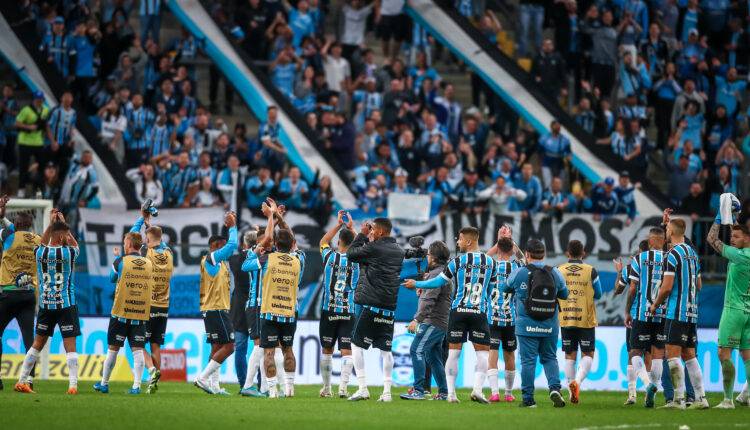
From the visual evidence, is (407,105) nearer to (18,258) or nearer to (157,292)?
(157,292)

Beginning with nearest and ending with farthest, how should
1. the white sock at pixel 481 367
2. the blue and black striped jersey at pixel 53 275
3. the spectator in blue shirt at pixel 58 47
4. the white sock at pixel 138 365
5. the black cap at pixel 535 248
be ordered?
the black cap at pixel 535 248, the white sock at pixel 481 367, the blue and black striped jersey at pixel 53 275, the white sock at pixel 138 365, the spectator in blue shirt at pixel 58 47

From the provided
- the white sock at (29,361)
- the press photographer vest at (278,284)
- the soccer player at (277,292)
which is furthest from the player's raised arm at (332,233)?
the white sock at (29,361)

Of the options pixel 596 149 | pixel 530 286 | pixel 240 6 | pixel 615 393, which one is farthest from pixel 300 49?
pixel 530 286

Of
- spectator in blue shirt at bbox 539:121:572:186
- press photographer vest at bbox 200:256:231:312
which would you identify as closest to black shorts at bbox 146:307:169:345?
press photographer vest at bbox 200:256:231:312

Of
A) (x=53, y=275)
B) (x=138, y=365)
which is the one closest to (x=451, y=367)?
(x=138, y=365)

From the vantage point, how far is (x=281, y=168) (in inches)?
1051

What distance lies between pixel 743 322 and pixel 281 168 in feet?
37.8

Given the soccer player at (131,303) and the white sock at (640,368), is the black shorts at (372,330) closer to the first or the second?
the soccer player at (131,303)

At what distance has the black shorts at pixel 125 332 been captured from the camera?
18.4 metres

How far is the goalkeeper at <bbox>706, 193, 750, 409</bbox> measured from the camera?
17469mm

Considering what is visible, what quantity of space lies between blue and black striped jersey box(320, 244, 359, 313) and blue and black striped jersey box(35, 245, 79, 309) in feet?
11.6

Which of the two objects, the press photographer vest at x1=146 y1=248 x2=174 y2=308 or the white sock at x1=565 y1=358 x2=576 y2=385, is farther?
the press photographer vest at x1=146 y1=248 x2=174 y2=308

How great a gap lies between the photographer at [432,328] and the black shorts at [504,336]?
750 mm

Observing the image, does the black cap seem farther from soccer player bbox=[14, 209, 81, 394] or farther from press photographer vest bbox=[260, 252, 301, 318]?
soccer player bbox=[14, 209, 81, 394]
